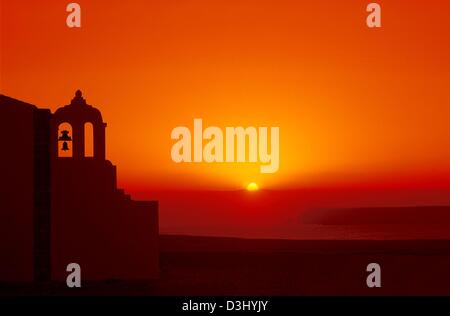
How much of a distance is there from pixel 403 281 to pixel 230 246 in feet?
45.7

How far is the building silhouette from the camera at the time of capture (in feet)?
72.6

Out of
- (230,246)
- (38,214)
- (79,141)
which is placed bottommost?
(230,246)

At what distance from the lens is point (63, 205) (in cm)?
2233

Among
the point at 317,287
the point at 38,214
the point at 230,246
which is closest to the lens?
the point at 38,214

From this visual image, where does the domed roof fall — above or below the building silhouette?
above

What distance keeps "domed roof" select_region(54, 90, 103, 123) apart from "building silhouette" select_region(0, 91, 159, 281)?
25 millimetres

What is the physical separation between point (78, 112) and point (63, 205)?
7.64 ft

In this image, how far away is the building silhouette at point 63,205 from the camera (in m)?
22.1

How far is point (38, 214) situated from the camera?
72.8ft

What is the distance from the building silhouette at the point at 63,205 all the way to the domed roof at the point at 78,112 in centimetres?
2

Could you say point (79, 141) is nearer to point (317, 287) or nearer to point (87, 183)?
point (87, 183)
